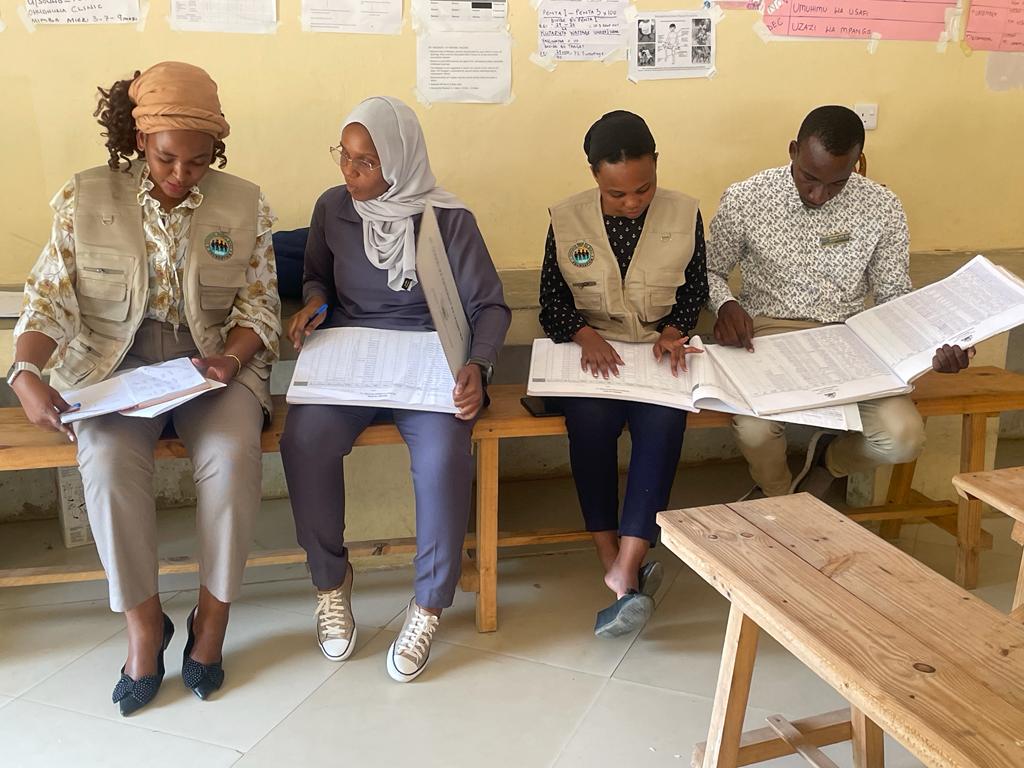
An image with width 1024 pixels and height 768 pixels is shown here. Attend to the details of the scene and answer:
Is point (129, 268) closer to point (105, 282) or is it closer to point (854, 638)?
point (105, 282)

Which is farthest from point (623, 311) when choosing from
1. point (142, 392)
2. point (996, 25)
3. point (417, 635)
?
point (996, 25)

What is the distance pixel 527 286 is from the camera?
2812mm

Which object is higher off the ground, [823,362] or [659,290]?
[659,290]

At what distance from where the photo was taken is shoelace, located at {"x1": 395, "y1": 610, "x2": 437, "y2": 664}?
2025mm

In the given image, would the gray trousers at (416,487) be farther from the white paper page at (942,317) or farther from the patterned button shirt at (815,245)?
the white paper page at (942,317)

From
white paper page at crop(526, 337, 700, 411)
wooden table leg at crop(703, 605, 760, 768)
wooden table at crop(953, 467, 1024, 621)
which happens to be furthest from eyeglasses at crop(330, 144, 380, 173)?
wooden table at crop(953, 467, 1024, 621)

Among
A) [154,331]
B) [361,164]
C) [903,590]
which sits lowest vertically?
[903,590]

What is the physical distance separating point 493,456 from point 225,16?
1489 mm

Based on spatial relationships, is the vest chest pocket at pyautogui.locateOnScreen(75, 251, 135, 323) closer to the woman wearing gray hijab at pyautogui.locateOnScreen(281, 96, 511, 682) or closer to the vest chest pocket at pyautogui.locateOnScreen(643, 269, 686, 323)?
the woman wearing gray hijab at pyautogui.locateOnScreen(281, 96, 511, 682)

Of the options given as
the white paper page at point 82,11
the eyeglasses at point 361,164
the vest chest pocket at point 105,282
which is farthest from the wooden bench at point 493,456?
the white paper page at point 82,11

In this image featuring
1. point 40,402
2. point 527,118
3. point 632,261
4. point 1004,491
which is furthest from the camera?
point 527,118

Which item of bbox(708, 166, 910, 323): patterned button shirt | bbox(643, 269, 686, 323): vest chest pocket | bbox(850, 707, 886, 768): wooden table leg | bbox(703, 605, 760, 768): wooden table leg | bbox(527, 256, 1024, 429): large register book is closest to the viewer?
bbox(703, 605, 760, 768): wooden table leg

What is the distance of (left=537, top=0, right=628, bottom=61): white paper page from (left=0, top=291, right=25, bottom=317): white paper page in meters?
1.65

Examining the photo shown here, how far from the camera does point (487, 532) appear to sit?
7.30ft
